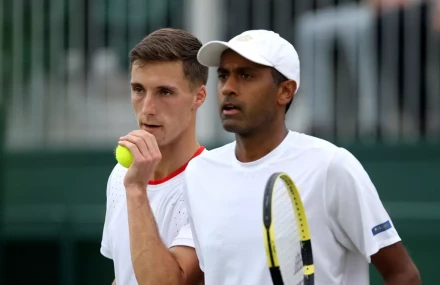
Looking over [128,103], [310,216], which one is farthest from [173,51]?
[128,103]

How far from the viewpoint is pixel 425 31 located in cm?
847

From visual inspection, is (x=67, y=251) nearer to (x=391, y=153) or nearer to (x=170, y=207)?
(x=391, y=153)

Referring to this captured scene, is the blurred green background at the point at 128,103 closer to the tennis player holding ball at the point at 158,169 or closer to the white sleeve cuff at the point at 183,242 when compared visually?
the tennis player holding ball at the point at 158,169

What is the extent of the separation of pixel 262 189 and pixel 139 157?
558 mm

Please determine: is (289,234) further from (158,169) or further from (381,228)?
(158,169)

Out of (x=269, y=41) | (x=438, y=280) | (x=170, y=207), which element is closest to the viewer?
(x=269, y=41)

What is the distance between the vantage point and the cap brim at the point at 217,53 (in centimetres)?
398

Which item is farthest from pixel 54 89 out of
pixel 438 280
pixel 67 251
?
pixel 438 280

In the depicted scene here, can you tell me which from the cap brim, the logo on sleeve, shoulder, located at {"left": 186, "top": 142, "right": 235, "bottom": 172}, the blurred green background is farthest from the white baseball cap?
the blurred green background

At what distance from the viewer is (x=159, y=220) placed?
4.42 m

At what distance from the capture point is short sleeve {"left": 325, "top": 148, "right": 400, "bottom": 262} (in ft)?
12.6

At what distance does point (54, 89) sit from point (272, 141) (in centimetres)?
553

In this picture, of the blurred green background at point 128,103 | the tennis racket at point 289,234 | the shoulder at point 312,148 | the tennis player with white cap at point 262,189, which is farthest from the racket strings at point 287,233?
the blurred green background at point 128,103

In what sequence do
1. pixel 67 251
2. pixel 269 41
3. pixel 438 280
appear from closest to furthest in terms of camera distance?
pixel 269 41, pixel 438 280, pixel 67 251
